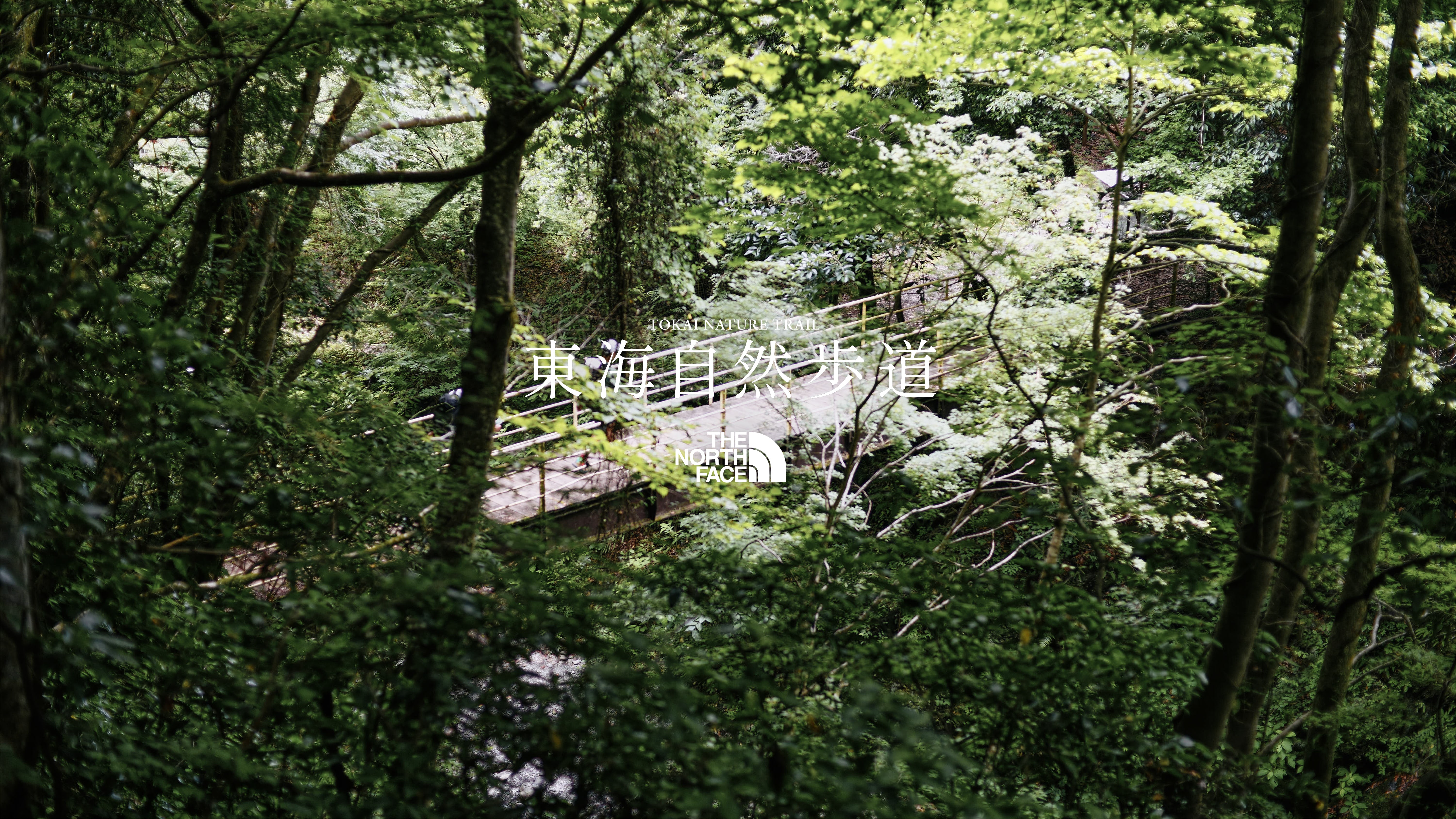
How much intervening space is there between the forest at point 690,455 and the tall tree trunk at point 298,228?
0.13 feet

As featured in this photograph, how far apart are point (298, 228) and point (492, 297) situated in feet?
9.79

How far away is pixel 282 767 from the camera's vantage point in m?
2.06

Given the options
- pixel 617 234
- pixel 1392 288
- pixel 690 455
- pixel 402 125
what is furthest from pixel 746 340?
pixel 1392 288

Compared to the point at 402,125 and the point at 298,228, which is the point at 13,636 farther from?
the point at 402,125

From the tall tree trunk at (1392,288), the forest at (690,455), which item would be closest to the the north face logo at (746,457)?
the forest at (690,455)

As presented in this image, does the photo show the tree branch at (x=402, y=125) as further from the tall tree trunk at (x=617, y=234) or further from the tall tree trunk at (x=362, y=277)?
the tall tree trunk at (x=617, y=234)

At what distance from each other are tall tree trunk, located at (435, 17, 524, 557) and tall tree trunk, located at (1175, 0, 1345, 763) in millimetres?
2758

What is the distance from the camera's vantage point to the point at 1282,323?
2.73 metres

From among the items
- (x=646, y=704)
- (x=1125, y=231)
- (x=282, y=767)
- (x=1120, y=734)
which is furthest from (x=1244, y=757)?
(x=1125, y=231)

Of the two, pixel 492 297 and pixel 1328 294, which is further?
pixel 1328 294

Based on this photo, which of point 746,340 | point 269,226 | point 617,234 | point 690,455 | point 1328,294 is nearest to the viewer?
point 1328,294

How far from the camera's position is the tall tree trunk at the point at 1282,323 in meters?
2.75

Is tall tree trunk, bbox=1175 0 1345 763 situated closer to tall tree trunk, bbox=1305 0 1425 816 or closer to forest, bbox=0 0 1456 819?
forest, bbox=0 0 1456 819

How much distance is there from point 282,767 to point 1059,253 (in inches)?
234
